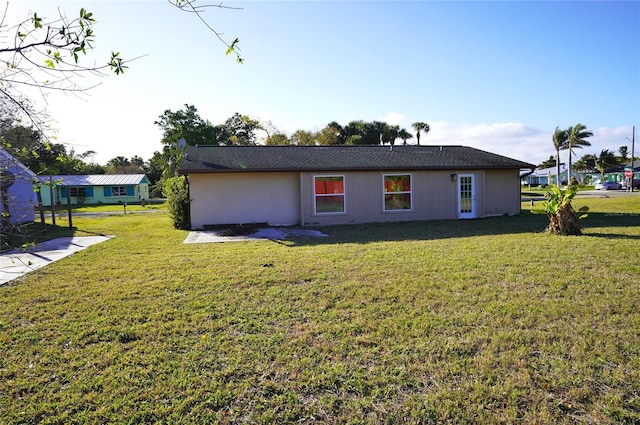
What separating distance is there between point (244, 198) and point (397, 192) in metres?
5.88

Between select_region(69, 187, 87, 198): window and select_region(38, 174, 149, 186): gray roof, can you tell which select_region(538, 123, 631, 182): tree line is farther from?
select_region(69, 187, 87, 198): window

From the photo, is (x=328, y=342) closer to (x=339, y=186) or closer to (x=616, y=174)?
(x=339, y=186)

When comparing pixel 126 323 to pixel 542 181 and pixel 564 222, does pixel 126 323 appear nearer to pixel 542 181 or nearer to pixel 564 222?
pixel 564 222

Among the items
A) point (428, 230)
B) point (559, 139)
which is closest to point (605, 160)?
point (559, 139)

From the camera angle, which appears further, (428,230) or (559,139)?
(559,139)

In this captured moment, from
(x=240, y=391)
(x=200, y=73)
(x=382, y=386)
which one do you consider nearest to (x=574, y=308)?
(x=382, y=386)

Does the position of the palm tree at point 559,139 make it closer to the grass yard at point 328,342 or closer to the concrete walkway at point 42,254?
the grass yard at point 328,342

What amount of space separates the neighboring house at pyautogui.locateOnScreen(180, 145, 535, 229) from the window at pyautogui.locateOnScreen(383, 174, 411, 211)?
39mm

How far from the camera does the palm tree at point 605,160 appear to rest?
186 ft

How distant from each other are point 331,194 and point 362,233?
328 centimetres

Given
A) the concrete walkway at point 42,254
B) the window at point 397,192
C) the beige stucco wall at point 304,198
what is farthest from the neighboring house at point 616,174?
the concrete walkway at point 42,254

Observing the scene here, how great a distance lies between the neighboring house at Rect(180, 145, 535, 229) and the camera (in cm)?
1384

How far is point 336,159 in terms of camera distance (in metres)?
15.3

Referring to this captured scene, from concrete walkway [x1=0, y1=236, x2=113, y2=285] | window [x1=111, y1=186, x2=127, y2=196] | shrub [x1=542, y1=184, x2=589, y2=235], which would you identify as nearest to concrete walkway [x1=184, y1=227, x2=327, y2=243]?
concrete walkway [x1=0, y1=236, x2=113, y2=285]
